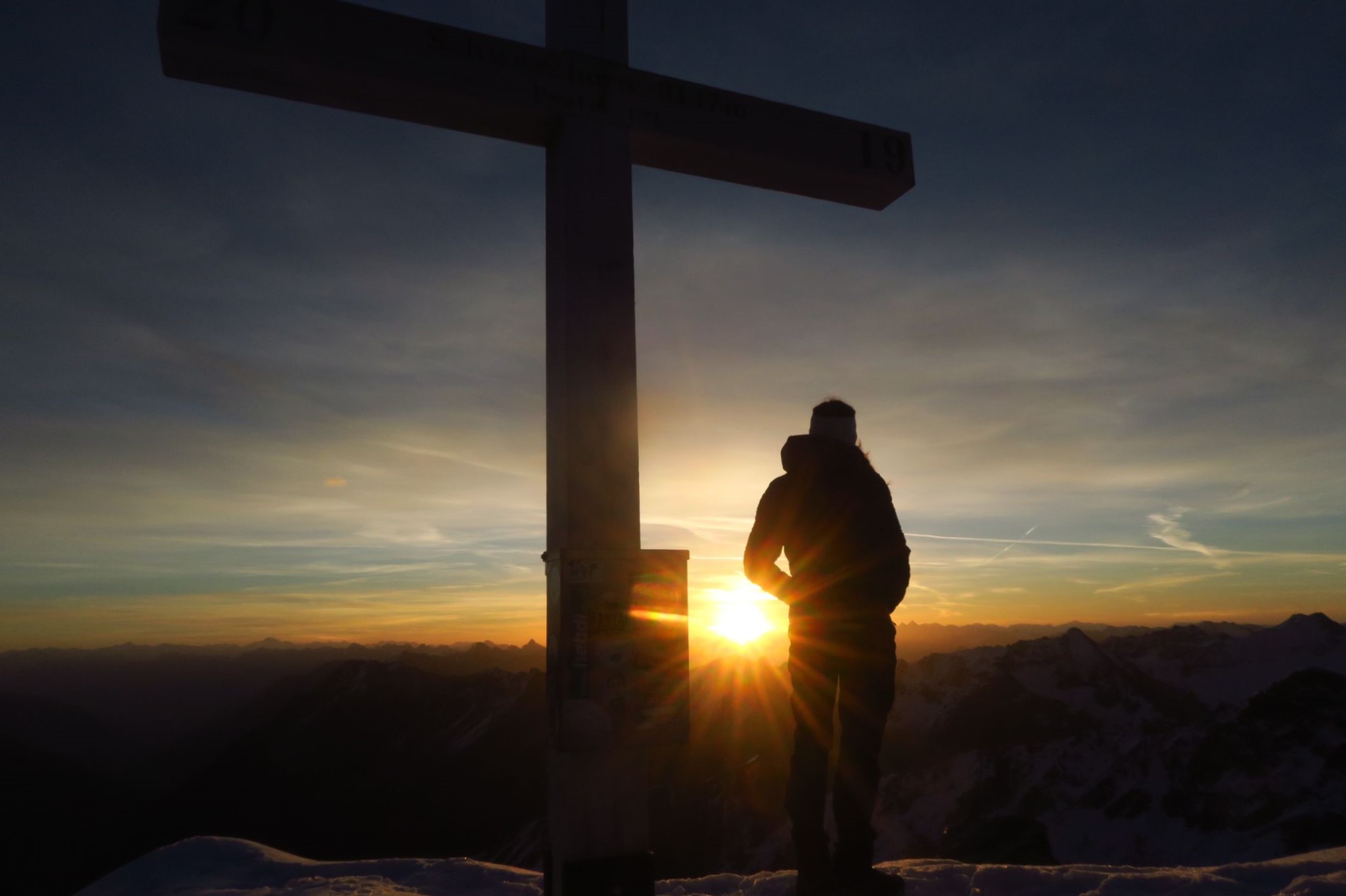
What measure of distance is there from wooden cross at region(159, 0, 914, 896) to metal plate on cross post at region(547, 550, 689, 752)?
50mm

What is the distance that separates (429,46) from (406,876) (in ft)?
16.1

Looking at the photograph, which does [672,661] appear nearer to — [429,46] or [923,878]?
[923,878]

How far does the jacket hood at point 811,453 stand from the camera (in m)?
3.93

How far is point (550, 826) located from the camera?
11.2 ft

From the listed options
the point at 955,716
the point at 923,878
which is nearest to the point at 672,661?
the point at 923,878

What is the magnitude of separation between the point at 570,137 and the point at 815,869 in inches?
152

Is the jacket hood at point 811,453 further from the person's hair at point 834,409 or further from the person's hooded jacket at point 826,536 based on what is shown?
the person's hair at point 834,409

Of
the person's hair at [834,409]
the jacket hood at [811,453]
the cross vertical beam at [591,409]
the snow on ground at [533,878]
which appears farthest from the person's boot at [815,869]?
the person's hair at [834,409]

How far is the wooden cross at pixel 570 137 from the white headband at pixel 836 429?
3.50ft

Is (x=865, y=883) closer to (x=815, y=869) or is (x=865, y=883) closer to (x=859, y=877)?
(x=859, y=877)

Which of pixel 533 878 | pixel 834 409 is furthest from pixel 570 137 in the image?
pixel 533 878

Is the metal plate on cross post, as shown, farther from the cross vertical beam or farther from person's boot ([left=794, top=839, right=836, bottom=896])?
person's boot ([left=794, top=839, right=836, bottom=896])

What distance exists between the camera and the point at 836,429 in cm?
405

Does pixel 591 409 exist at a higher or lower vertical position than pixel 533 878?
higher
